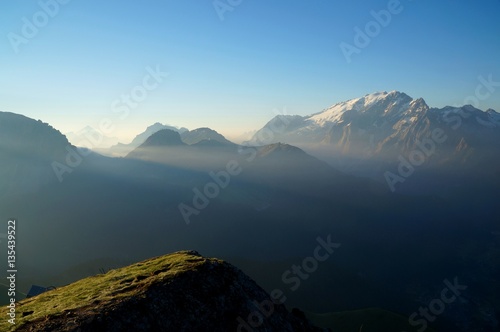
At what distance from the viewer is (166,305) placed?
25578 millimetres

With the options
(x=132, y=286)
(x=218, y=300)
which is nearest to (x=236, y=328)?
(x=218, y=300)

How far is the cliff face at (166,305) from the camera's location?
2342 cm

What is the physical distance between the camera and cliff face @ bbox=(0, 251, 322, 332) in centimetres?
2342

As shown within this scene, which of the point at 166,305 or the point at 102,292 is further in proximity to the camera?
the point at 102,292

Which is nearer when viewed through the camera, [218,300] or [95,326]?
[95,326]

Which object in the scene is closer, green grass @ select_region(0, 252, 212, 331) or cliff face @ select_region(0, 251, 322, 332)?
cliff face @ select_region(0, 251, 322, 332)

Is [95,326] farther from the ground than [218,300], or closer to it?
farther from the ground

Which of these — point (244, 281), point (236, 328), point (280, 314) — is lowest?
point (280, 314)

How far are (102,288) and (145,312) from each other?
7.80 metres

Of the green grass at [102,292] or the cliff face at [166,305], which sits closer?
the cliff face at [166,305]

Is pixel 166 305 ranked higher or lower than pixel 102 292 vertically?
lower

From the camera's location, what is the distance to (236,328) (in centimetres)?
2731

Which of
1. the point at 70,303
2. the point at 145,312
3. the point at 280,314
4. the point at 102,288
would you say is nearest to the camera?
the point at 145,312

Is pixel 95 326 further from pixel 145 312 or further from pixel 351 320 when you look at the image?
pixel 351 320
